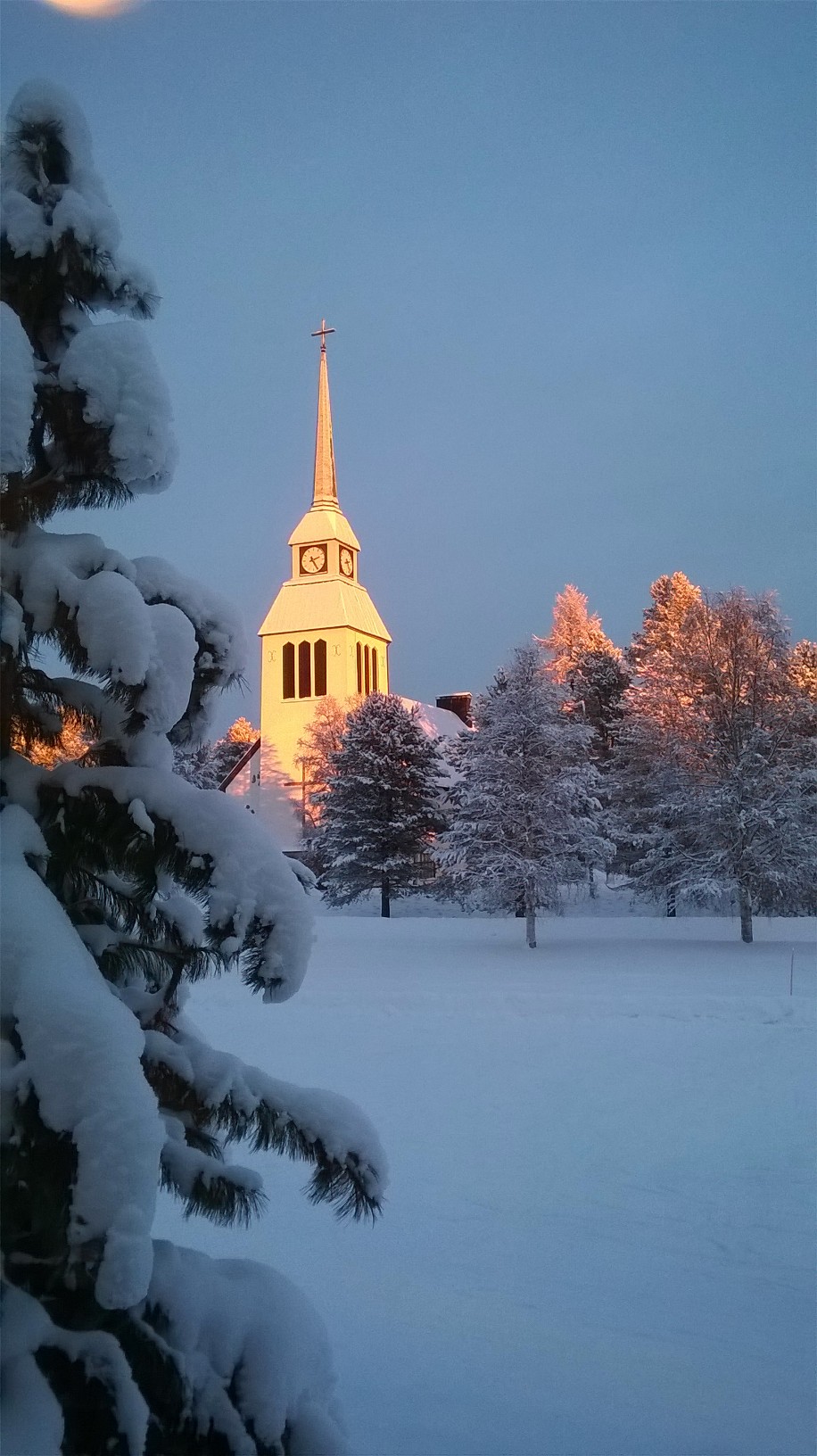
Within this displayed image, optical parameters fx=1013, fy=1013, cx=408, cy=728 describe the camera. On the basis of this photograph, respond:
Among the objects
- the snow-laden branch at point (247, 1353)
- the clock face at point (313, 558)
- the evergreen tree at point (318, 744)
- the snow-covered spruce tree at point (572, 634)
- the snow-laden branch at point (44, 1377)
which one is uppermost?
the clock face at point (313, 558)

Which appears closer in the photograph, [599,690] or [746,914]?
[746,914]

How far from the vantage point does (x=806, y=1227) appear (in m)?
7.57

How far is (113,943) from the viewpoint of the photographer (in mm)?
3064

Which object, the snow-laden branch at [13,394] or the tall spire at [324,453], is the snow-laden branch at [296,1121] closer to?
the snow-laden branch at [13,394]

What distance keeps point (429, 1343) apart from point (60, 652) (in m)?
5.13

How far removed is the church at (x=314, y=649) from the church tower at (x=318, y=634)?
0.18ft

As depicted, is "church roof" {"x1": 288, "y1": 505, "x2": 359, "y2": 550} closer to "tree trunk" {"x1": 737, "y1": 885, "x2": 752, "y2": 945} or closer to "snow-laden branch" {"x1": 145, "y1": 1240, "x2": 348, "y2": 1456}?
"tree trunk" {"x1": 737, "y1": 885, "x2": 752, "y2": 945}

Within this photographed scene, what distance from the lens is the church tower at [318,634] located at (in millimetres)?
59094

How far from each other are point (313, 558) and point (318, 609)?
4.76 m

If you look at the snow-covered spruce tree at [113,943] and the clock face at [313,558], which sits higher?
the clock face at [313,558]

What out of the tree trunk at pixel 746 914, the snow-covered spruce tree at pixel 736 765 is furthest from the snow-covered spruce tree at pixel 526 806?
the tree trunk at pixel 746 914

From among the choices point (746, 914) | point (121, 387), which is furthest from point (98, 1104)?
point (746, 914)

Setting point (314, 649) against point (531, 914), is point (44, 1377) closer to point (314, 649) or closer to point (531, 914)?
point (531, 914)

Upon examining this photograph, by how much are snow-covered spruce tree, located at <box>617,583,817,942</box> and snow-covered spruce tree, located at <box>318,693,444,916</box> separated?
449 inches
